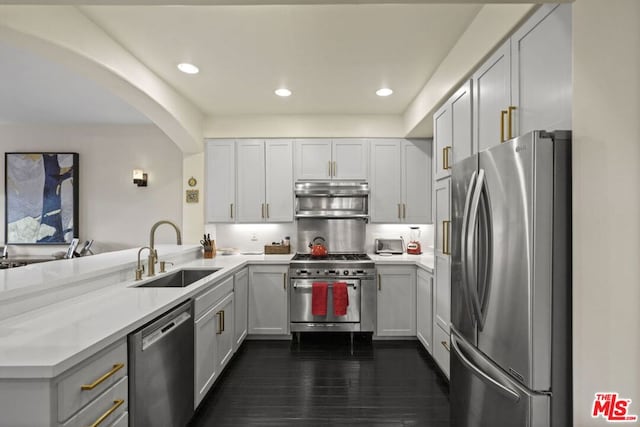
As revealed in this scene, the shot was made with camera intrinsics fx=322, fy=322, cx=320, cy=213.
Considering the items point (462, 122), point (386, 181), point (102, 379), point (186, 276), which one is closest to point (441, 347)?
point (462, 122)

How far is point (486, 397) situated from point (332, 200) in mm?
2923

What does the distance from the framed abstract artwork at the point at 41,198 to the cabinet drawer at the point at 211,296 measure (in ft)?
10.8

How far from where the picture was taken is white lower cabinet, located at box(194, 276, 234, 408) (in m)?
2.17

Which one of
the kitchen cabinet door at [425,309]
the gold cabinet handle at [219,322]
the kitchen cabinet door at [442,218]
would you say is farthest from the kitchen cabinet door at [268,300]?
the kitchen cabinet door at [442,218]

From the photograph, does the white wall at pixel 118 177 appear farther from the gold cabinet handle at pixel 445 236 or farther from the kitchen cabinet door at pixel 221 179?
the gold cabinet handle at pixel 445 236

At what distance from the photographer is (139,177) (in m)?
4.57

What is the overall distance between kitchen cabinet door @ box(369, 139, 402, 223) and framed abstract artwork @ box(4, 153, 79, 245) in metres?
4.29

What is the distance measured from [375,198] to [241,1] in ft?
9.93

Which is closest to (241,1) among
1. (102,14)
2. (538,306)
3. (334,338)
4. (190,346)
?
(102,14)

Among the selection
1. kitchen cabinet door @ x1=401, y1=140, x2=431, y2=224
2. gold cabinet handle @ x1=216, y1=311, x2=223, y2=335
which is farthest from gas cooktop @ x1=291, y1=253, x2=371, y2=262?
gold cabinet handle @ x1=216, y1=311, x2=223, y2=335

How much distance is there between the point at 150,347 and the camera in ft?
5.12

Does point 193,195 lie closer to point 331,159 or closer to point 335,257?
point 331,159

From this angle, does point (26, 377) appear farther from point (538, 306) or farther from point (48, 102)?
point (48, 102)

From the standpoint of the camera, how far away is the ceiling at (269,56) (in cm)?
210
